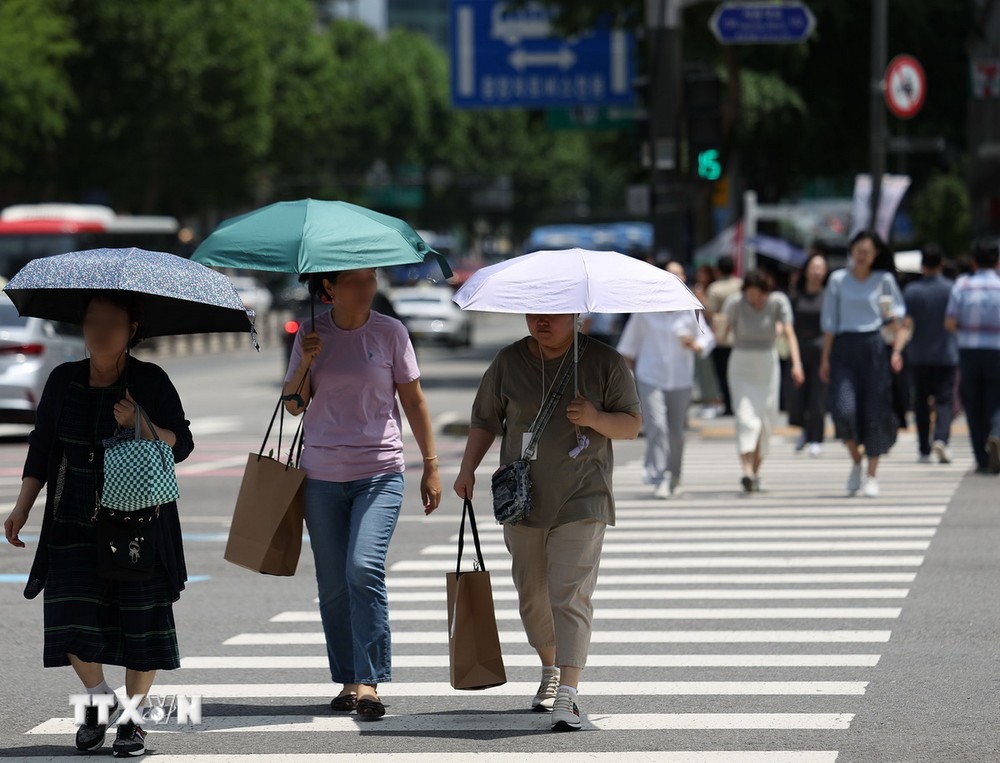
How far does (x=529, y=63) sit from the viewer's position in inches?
1378

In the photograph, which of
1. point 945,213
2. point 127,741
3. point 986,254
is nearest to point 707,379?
point 986,254

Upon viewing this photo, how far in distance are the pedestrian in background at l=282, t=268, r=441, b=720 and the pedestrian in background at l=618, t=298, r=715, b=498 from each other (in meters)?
6.82

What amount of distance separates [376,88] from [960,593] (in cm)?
9283

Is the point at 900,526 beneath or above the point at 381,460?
beneath

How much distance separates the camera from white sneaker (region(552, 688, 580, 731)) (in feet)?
21.9

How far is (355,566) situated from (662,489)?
299 inches

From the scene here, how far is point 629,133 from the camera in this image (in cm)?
3850

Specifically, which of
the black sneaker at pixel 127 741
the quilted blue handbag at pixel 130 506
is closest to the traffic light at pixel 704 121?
the quilted blue handbag at pixel 130 506

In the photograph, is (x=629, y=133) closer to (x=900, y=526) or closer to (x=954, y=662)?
(x=900, y=526)

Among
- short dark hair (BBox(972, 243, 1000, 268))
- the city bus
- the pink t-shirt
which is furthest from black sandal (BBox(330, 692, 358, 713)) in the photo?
the city bus

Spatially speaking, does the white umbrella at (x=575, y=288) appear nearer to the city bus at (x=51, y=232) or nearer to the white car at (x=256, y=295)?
the city bus at (x=51, y=232)

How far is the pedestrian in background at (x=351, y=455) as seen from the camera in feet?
22.7

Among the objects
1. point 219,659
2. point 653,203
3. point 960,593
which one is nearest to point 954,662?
point 960,593

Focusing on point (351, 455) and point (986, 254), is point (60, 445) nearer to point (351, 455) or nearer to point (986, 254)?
point (351, 455)
